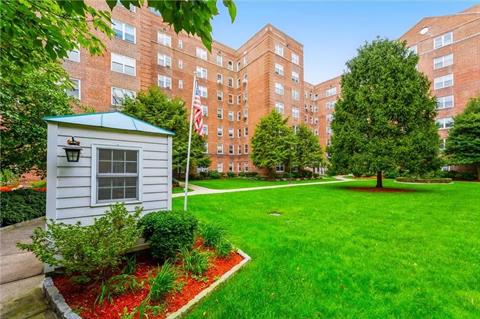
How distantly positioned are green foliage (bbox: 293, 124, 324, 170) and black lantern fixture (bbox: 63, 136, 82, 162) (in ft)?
77.1

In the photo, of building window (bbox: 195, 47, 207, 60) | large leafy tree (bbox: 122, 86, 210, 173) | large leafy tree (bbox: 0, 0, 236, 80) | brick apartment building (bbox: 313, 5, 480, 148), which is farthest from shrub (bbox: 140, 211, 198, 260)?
brick apartment building (bbox: 313, 5, 480, 148)

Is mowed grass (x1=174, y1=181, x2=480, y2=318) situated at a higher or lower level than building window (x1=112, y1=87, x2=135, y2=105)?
lower

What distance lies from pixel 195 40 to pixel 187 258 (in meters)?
31.6

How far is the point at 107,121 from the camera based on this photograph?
14.7 ft

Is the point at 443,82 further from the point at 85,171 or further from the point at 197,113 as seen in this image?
the point at 85,171

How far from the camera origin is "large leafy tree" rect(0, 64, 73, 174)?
281 inches

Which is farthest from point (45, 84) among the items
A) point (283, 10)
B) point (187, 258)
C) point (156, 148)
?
point (283, 10)

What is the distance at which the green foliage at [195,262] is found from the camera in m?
3.77

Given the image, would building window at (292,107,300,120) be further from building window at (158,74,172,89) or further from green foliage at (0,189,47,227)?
green foliage at (0,189,47,227)

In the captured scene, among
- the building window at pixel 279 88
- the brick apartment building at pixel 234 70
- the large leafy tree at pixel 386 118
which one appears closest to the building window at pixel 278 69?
the brick apartment building at pixel 234 70

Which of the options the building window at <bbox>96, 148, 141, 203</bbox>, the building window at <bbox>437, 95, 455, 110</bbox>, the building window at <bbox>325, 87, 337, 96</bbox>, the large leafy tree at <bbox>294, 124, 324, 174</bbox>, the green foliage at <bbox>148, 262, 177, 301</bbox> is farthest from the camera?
the building window at <bbox>325, 87, 337, 96</bbox>

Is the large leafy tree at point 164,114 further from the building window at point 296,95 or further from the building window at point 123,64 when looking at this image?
the building window at point 296,95

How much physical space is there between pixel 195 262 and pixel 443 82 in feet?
126

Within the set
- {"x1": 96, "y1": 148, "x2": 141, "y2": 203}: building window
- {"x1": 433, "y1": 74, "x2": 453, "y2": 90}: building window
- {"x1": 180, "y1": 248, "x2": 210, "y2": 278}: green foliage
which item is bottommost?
{"x1": 180, "y1": 248, "x2": 210, "y2": 278}: green foliage
